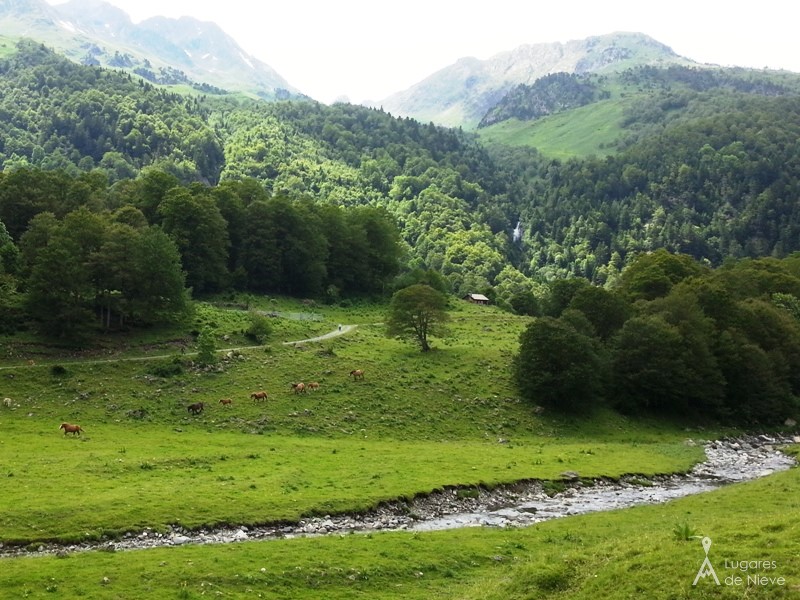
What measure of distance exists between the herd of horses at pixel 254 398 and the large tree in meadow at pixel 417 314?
13.5 meters

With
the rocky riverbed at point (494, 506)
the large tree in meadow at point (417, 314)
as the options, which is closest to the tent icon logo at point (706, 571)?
the rocky riverbed at point (494, 506)

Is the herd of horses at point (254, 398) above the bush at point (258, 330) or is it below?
below

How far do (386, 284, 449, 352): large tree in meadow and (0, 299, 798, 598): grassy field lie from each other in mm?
Answer: 3402

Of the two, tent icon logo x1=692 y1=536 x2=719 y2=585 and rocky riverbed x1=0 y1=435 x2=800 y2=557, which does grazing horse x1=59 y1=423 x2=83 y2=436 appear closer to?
rocky riverbed x1=0 y1=435 x2=800 y2=557

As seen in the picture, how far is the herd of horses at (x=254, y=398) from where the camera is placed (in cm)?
5097

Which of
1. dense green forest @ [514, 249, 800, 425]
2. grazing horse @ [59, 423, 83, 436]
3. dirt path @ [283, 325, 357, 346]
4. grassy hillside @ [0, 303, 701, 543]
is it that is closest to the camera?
grassy hillside @ [0, 303, 701, 543]

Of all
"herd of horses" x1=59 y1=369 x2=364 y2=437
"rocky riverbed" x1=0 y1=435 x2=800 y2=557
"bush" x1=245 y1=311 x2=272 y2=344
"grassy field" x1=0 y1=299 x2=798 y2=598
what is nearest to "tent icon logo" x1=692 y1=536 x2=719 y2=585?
"grassy field" x1=0 y1=299 x2=798 y2=598

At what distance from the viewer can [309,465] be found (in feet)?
152

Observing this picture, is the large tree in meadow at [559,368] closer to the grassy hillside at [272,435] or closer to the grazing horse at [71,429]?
the grassy hillside at [272,435]

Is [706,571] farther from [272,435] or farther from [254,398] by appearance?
[254,398]

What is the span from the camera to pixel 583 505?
44.3 m

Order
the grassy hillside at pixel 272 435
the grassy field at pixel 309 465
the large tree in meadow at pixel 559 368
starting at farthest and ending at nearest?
the large tree in meadow at pixel 559 368 → the grassy hillside at pixel 272 435 → the grassy field at pixel 309 465

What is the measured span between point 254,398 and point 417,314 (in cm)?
2758

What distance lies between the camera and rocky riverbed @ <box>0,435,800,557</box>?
3209cm
